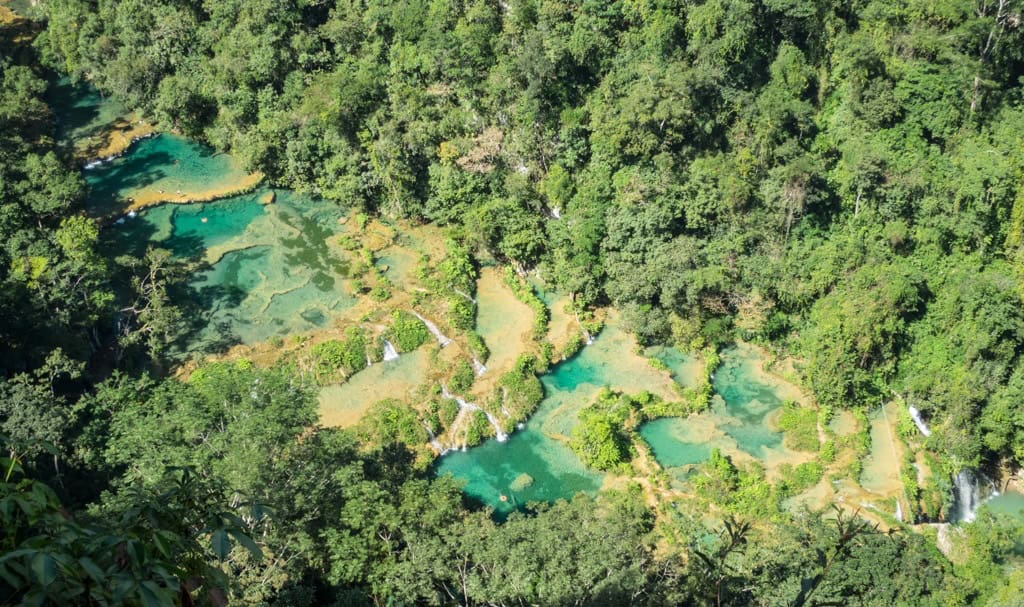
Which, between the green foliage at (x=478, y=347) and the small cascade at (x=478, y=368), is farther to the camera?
the green foliage at (x=478, y=347)

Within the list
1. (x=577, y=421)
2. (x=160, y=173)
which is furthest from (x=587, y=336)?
(x=160, y=173)

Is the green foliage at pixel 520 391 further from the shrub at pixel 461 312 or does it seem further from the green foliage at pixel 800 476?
the green foliage at pixel 800 476

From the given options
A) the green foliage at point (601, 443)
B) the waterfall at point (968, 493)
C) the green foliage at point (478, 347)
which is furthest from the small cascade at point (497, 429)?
the waterfall at point (968, 493)

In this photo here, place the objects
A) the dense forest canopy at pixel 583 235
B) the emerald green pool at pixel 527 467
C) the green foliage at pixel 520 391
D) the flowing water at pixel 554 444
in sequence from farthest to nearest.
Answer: the green foliage at pixel 520 391 < the flowing water at pixel 554 444 < the emerald green pool at pixel 527 467 < the dense forest canopy at pixel 583 235

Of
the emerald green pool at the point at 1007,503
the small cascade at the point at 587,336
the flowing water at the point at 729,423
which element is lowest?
the emerald green pool at the point at 1007,503

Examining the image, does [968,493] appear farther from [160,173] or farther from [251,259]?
[160,173]

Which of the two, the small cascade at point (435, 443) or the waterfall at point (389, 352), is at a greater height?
the waterfall at point (389, 352)
